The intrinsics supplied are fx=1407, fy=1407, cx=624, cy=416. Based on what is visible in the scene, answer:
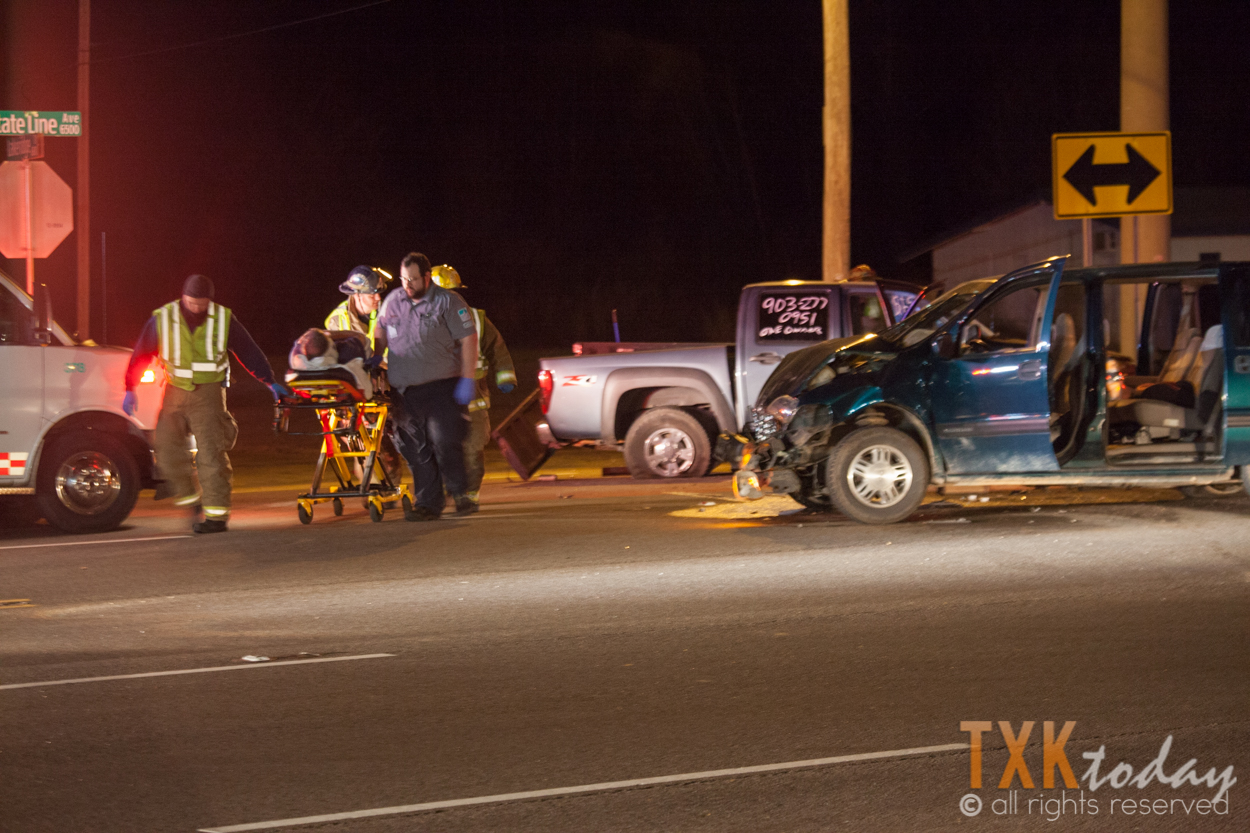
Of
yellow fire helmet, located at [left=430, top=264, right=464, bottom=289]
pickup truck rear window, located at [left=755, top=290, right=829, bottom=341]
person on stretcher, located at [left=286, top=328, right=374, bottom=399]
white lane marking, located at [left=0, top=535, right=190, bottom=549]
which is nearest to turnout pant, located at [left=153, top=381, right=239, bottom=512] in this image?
white lane marking, located at [left=0, top=535, right=190, bottom=549]

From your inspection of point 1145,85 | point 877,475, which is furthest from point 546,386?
point 1145,85

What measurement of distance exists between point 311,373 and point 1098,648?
6358 mm

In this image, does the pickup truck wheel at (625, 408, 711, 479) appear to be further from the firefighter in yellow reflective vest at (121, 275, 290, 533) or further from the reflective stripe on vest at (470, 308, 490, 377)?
the firefighter in yellow reflective vest at (121, 275, 290, 533)

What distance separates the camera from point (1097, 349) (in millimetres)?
10492

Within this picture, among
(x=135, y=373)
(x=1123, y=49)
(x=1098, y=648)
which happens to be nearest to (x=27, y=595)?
(x=135, y=373)

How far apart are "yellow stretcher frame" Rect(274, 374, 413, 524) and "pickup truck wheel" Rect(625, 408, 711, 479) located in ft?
11.3

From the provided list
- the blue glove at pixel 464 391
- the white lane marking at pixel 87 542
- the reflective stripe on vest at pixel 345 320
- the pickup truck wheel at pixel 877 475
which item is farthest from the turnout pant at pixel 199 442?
the pickup truck wheel at pixel 877 475

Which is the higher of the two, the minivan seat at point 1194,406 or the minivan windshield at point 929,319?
the minivan windshield at point 929,319

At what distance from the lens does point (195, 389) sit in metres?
10.8

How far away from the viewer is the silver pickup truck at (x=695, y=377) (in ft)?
46.3

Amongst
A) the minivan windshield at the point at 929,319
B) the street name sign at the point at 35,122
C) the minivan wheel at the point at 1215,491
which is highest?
the street name sign at the point at 35,122

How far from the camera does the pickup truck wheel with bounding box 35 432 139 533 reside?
11.3m

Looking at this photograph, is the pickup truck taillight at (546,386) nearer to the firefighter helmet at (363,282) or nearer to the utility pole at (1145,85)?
the firefighter helmet at (363,282)

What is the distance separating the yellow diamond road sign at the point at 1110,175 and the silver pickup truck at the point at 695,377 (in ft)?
5.87
